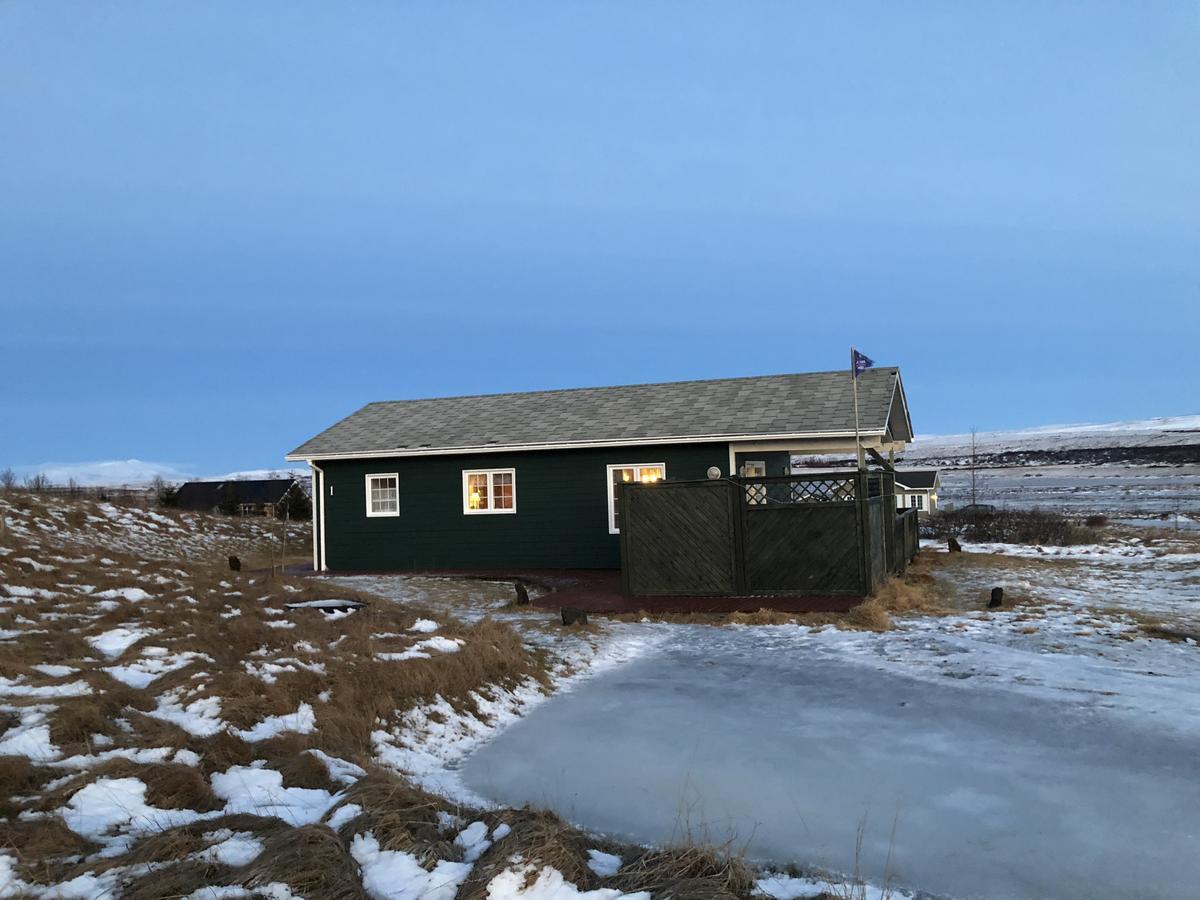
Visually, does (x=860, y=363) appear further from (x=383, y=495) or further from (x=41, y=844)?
(x=41, y=844)

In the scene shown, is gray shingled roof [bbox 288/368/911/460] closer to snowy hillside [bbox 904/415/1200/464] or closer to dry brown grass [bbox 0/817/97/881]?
dry brown grass [bbox 0/817/97/881]

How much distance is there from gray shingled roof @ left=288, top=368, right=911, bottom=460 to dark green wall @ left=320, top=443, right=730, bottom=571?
37 cm

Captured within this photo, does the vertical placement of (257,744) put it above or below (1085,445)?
below

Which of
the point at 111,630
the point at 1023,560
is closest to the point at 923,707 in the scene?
the point at 111,630

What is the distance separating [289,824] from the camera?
381 centimetres

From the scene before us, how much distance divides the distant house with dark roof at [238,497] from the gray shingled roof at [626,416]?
14.8 meters

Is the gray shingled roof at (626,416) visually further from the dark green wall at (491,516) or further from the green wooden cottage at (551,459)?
the dark green wall at (491,516)

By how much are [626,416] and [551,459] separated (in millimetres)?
1841

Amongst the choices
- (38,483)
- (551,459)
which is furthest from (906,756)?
(38,483)

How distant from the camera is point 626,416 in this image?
687 inches

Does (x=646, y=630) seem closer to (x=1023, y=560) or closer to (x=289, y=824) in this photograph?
(x=289, y=824)

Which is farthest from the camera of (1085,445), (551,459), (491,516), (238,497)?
(1085,445)

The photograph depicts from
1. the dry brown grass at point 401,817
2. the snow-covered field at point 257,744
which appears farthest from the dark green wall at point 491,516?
the dry brown grass at point 401,817

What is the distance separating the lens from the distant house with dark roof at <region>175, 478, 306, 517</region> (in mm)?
33531
